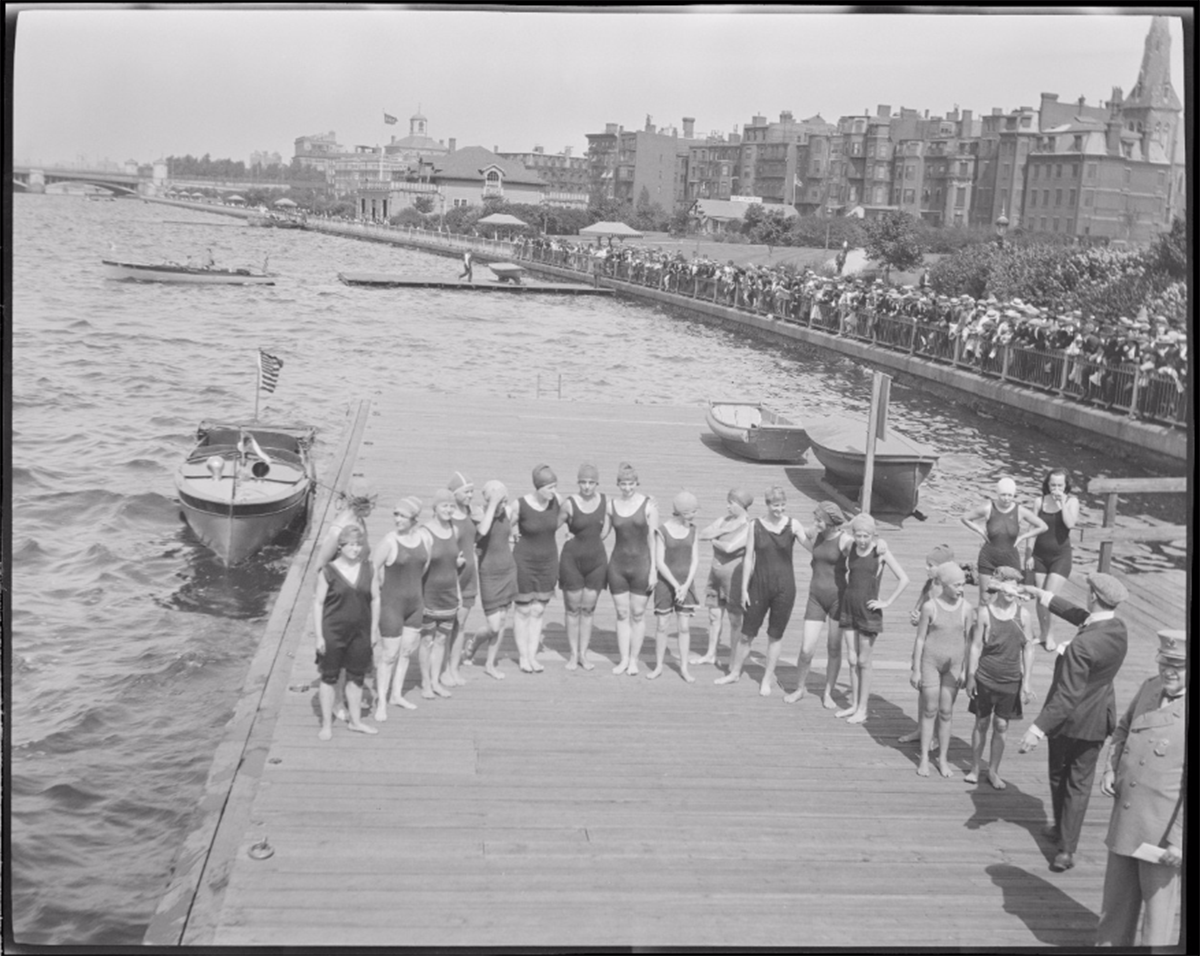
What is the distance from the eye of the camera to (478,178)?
1683cm

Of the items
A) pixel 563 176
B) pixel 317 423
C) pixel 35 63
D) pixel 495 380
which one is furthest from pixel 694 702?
pixel 317 423

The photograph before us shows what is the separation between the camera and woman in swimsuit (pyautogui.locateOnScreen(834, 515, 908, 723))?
7895 mm

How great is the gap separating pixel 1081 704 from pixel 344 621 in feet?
14.2

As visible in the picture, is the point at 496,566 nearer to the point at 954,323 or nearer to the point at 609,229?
the point at 609,229

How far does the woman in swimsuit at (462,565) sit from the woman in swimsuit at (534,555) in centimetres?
32

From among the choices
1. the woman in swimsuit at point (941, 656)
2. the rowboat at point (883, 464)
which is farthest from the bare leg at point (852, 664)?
the rowboat at point (883, 464)

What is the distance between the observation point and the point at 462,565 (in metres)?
8.13

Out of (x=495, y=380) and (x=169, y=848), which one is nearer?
(x=169, y=848)

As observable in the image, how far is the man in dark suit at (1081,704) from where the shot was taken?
20.6 feet

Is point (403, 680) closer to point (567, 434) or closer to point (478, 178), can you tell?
point (567, 434)

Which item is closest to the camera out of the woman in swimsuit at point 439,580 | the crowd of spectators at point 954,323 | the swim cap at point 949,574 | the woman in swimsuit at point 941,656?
the swim cap at point 949,574

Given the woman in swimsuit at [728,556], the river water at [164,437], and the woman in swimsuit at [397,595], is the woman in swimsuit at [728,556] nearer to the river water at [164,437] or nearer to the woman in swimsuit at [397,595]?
the woman in swimsuit at [397,595]

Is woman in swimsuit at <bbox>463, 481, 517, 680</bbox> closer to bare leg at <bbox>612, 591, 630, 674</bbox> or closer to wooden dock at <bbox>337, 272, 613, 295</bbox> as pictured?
bare leg at <bbox>612, 591, 630, 674</bbox>

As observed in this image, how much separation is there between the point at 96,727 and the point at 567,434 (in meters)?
7.04
